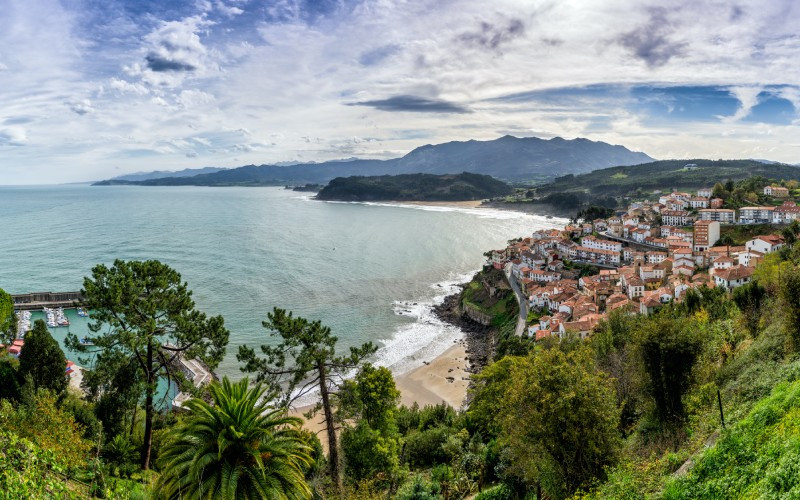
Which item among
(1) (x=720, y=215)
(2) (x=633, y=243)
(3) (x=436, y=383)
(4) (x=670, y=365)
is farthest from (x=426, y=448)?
(1) (x=720, y=215)

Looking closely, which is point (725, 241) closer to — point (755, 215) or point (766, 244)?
point (766, 244)

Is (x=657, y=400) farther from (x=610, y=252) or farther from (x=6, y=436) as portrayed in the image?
(x=610, y=252)

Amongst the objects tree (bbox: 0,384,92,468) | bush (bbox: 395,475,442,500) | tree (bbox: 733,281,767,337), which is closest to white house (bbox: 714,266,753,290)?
tree (bbox: 733,281,767,337)

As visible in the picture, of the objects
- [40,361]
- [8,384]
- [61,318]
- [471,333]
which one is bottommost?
[471,333]

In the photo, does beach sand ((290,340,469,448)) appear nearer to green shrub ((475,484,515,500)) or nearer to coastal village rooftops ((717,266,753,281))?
green shrub ((475,484,515,500))

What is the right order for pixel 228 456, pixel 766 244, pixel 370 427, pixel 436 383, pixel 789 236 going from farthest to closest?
pixel 766 244
pixel 789 236
pixel 436 383
pixel 370 427
pixel 228 456

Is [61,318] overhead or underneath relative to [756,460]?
underneath

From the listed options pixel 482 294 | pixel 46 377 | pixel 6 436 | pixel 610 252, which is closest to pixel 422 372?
pixel 482 294
